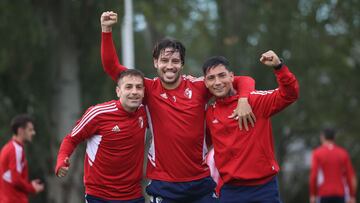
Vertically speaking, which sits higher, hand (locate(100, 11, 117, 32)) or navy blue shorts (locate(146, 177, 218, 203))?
hand (locate(100, 11, 117, 32))

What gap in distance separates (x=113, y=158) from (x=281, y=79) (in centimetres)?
185

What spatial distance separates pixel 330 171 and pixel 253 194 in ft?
26.7

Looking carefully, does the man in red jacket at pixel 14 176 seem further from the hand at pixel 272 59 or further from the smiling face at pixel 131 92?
the hand at pixel 272 59

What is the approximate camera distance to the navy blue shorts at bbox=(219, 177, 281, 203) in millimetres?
7602

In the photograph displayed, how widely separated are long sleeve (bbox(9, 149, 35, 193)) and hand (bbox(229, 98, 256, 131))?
471 cm

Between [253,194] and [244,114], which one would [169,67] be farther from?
[253,194]

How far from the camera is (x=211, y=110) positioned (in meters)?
7.83

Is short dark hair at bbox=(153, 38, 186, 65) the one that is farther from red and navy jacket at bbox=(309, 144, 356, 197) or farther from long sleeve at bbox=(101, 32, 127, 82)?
red and navy jacket at bbox=(309, 144, 356, 197)

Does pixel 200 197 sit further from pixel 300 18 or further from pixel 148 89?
pixel 300 18

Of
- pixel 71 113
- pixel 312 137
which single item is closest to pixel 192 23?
pixel 312 137

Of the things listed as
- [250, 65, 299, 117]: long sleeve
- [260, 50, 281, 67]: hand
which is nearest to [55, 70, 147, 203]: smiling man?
[250, 65, 299, 117]: long sleeve

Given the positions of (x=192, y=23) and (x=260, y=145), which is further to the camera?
(x=192, y=23)

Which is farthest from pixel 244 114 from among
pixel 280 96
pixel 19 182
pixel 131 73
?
pixel 19 182

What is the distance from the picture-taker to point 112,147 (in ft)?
26.0
